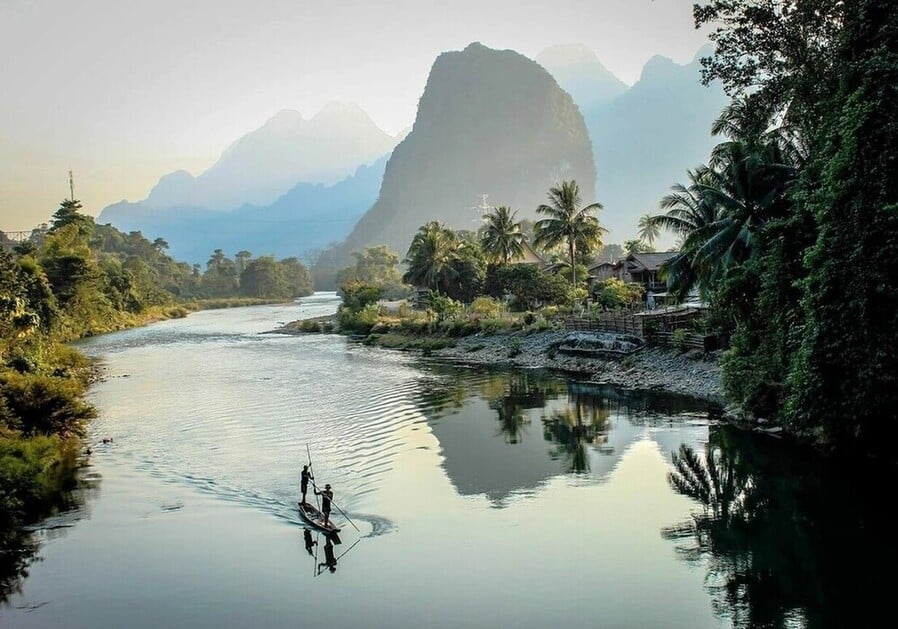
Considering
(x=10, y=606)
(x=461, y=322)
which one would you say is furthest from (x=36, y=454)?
(x=461, y=322)

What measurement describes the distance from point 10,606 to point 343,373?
31823 mm

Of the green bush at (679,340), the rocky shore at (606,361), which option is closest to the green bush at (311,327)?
the rocky shore at (606,361)

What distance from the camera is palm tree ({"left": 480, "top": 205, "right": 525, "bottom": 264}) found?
73500 mm

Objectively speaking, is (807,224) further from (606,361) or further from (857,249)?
(606,361)

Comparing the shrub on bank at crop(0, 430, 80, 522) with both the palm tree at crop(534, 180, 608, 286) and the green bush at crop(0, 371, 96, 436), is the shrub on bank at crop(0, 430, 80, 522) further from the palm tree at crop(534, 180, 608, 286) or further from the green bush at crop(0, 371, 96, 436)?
the palm tree at crop(534, 180, 608, 286)

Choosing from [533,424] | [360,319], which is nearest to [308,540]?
[533,424]

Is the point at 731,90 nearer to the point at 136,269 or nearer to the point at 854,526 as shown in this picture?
the point at 854,526

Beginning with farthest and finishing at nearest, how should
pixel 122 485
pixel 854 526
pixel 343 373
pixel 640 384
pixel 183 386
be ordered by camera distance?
1. pixel 343 373
2. pixel 183 386
3. pixel 640 384
4. pixel 122 485
5. pixel 854 526

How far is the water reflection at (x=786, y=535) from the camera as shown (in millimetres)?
13344

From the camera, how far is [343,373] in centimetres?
4591

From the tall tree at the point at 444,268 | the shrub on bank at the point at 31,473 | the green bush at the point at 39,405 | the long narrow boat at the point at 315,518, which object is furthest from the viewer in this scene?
the tall tree at the point at 444,268

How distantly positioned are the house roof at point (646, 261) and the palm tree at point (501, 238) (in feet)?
42.4

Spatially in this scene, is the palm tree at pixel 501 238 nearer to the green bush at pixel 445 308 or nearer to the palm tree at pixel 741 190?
the green bush at pixel 445 308

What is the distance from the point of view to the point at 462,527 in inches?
708
